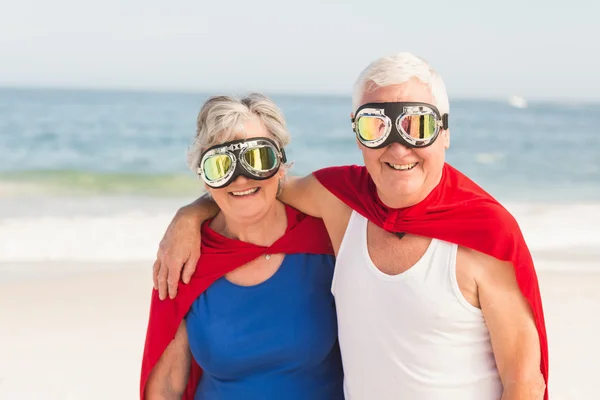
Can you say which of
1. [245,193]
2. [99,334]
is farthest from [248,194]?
[99,334]

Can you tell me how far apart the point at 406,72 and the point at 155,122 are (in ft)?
88.0

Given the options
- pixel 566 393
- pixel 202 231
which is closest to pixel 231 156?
pixel 202 231

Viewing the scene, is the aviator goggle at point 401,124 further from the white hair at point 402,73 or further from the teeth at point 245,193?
the teeth at point 245,193

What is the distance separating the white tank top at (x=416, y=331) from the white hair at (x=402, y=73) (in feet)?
1.63

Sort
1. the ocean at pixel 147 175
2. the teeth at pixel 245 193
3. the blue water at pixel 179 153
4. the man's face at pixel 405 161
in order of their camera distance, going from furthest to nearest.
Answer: the blue water at pixel 179 153, the ocean at pixel 147 175, the teeth at pixel 245 193, the man's face at pixel 405 161

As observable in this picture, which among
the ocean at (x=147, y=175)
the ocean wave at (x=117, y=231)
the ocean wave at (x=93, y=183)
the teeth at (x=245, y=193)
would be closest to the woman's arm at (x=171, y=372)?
the teeth at (x=245, y=193)

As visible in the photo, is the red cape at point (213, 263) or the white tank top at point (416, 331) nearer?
the white tank top at point (416, 331)

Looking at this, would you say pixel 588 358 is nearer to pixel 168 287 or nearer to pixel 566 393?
pixel 566 393

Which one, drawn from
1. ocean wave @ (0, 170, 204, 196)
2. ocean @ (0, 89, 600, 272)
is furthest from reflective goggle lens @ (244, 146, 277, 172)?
ocean wave @ (0, 170, 204, 196)

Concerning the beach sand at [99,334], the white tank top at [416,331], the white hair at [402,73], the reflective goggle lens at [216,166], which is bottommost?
the beach sand at [99,334]

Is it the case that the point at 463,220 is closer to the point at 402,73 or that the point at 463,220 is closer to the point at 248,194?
the point at 402,73

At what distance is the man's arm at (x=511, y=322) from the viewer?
2.32 metres

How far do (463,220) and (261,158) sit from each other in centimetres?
81

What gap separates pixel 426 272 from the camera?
241 cm
